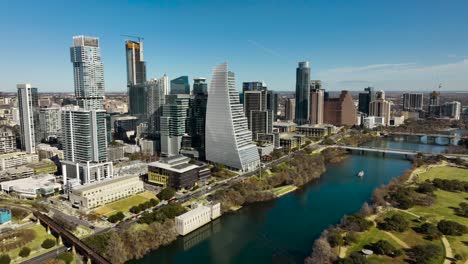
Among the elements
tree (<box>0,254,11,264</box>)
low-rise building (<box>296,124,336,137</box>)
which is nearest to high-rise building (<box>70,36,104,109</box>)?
tree (<box>0,254,11,264</box>)

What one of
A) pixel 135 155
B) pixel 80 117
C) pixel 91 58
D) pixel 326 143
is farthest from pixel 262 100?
pixel 80 117

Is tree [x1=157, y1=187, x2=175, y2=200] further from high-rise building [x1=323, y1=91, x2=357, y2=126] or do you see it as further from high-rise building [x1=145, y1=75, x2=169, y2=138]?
high-rise building [x1=323, y1=91, x2=357, y2=126]

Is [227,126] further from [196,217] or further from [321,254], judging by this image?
[321,254]

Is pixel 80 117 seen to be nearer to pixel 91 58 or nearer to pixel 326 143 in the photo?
pixel 91 58

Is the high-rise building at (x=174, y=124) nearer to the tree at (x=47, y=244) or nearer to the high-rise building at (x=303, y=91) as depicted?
the tree at (x=47, y=244)

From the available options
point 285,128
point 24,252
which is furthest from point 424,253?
point 285,128

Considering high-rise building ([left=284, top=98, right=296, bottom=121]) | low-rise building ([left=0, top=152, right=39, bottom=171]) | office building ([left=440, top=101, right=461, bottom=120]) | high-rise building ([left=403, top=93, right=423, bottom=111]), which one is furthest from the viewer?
high-rise building ([left=403, top=93, right=423, bottom=111])
